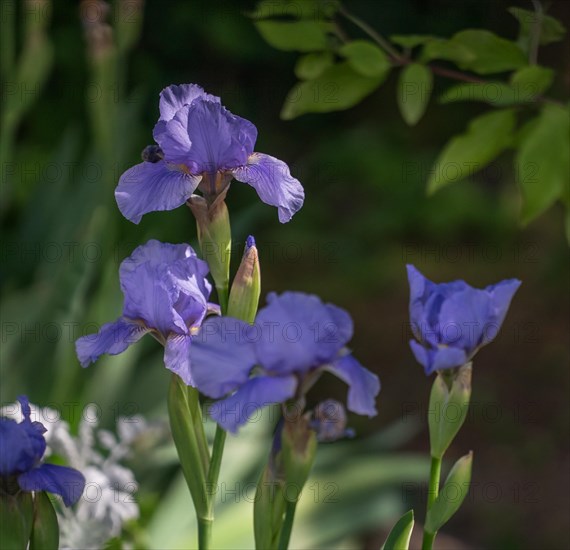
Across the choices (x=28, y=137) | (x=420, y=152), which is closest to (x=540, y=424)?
(x=420, y=152)

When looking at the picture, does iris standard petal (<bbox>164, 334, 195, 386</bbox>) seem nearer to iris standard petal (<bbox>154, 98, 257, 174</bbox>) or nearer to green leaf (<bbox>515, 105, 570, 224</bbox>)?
iris standard petal (<bbox>154, 98, 257, 174</bbox>)

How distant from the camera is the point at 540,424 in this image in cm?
→ 289

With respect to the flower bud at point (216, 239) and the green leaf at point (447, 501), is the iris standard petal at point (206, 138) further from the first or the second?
the green leaf at point (447, 501)

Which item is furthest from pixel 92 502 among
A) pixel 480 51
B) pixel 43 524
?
pixel 480 51

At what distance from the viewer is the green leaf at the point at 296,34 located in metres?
1.04

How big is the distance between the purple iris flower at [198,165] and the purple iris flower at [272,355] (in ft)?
0.45

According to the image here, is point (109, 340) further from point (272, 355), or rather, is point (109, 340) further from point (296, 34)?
point (296, 34)

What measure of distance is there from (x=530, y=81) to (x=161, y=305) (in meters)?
0.50

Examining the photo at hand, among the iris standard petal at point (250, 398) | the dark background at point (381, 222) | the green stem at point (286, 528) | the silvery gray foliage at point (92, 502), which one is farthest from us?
the dark background at point (381, 222)

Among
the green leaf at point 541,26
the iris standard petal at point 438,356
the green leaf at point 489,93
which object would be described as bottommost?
the iris standard petal at point 438,356

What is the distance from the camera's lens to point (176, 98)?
81 centimetres

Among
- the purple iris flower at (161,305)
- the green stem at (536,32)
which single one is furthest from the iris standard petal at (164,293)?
the green stem at (536,32)

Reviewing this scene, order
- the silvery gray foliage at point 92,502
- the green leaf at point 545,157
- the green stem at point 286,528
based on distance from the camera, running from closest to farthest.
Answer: the green stem at point 286,528 < the green leaf at point 545,157 < the silvery gray foliage at point 92,502

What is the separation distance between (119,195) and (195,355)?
19 centimetres
